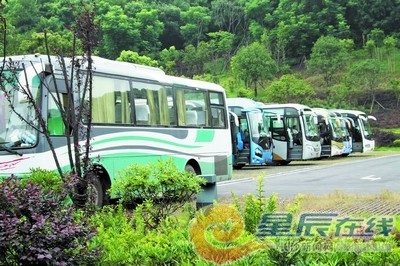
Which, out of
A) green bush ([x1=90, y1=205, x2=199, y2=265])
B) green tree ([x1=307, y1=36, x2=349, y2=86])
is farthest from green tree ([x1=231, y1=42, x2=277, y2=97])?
green bush ([x1=90, y1=205, x2=199, y2=265])

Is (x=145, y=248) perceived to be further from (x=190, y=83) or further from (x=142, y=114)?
(x=190, y=83)

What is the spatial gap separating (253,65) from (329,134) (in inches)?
1374

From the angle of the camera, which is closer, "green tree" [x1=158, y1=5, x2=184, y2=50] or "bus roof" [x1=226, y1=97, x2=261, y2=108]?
"bus roof" [x1=226, y1=97, x2=261, y2=108]

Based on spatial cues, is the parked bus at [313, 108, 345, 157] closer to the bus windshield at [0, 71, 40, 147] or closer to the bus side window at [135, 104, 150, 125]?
the bus side window at [135, 104, 150, 125]

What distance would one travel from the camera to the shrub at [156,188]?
664 cm

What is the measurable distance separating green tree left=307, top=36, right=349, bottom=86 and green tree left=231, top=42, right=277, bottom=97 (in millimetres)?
5629

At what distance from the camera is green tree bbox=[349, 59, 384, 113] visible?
6350 centimetres

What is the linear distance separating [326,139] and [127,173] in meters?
29.9

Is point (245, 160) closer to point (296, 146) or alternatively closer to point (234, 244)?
point (296, 146)

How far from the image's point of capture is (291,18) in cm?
9294

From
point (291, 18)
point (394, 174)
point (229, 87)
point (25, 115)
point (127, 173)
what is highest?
point (291, 18)

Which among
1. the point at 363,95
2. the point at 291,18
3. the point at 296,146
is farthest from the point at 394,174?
the point at 291,18

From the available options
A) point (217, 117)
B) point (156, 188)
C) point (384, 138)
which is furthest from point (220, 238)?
point (384, 138)

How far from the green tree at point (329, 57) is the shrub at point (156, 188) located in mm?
65503
